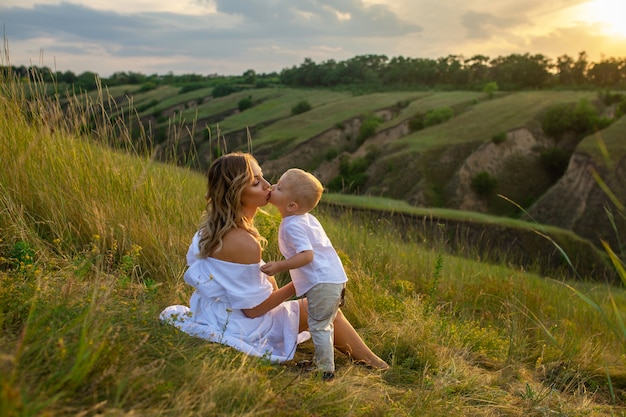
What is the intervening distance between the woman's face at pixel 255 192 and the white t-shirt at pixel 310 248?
205mm

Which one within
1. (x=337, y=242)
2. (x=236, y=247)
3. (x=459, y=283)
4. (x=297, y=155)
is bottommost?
(x=297, y=155)

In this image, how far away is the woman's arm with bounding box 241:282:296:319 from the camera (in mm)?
3900

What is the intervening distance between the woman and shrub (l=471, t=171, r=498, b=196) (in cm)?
4034

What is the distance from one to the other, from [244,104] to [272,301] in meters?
69.5

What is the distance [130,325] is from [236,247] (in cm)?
94

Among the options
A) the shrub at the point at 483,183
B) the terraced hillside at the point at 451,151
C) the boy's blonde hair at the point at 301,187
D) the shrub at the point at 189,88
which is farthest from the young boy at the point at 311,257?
the shrub at the point at 189,88

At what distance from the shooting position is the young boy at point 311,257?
3.73m

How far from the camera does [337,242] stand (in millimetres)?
7211

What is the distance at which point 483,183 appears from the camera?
42562mm

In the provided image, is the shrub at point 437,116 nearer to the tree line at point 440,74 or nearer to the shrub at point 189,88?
the tree line at point 440,74

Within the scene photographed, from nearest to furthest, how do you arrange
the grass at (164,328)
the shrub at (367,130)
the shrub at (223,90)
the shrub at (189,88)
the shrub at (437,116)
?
1. the grass at (164,328)
2. the shrub at (437,116)
3. the shrub at (367,130)
4. the shrub at (223,90)
5. the shrub at (189,88)

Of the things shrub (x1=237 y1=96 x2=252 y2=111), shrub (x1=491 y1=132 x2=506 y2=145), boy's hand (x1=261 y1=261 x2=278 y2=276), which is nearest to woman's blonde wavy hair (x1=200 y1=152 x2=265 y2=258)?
boy's hand (x1=261 y1=261 x2=278 y2=276)

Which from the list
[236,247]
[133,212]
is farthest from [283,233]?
[133,212]

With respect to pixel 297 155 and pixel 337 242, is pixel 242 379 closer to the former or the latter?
pixel 337 242
